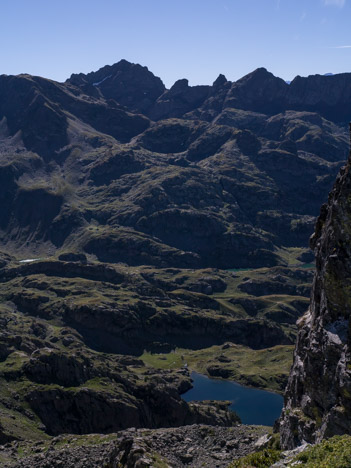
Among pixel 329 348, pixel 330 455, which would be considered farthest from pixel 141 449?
pixel 330 455

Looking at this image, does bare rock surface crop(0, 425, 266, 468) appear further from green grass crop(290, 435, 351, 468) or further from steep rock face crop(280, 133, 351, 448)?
green grass crop(290, 435, 351, 468)

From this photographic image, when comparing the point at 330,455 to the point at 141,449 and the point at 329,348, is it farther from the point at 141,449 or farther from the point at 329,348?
the point at 141,449

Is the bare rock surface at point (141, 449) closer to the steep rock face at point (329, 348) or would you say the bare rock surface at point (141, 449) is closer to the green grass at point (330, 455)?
the steep rock face at point (329, 348)

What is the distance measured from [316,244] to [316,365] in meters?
17.2

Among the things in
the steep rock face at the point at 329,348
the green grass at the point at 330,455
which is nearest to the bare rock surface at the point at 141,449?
the steep rock face at the point at 329,348

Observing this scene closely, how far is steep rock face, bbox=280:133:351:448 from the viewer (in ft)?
160

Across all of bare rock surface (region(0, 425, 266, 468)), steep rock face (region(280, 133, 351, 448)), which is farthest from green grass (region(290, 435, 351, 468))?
bare rock surface (region(0, 425, 266, 468))

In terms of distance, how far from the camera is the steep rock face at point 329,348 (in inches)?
1914

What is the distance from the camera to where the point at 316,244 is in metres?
65.9

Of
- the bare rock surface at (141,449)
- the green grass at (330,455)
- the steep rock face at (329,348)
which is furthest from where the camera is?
the bare rock surface at (141,449)

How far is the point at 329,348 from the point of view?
2047 inches

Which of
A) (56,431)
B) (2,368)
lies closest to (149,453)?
(56,431)

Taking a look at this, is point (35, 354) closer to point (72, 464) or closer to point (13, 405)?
point (13, 405)

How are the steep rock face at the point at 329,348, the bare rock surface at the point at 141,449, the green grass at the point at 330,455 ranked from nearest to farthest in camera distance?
the green grass at the point at 330,455
the steep rock face at the point at 329,348
the bare rock surface at the point at 141,449
